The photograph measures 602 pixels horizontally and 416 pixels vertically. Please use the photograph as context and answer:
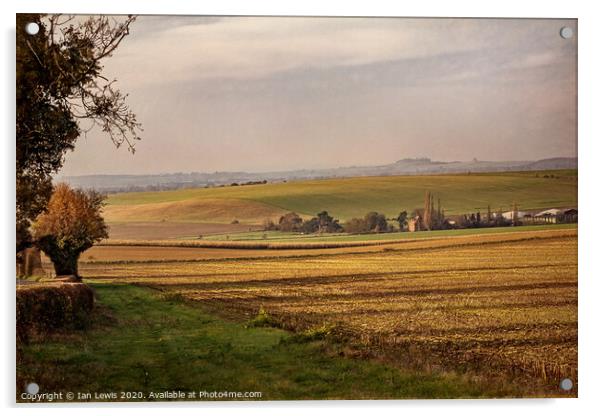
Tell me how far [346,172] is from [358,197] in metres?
0.23

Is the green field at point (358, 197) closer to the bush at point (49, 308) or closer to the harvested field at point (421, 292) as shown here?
the harvested field at point (421, 292)

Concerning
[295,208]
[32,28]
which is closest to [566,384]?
[295,208]

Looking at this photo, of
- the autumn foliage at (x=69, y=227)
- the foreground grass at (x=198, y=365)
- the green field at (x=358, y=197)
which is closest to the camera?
the foreground grass at (x=198, y=365)

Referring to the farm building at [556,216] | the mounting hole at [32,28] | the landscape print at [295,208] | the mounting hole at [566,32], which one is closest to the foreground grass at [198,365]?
the landscape print at [295,208]

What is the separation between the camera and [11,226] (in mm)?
6316

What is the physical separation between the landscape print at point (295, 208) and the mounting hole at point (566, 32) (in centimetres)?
1

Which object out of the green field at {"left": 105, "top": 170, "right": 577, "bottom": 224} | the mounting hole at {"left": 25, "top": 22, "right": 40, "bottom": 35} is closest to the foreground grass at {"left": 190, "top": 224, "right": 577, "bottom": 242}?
→ the green field at {"left": 105, "top": 170, "right": 577, "bottom": 224}

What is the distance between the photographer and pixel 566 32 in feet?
21.5

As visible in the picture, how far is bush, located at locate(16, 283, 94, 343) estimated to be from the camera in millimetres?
6285

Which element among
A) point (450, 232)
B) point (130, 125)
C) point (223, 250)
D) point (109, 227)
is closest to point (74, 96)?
point (130, 125)

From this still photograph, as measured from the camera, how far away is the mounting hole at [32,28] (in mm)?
6289

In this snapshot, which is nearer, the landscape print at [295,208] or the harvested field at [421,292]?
the landscape print at [295,208]

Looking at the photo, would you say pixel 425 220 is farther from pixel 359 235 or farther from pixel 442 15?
pixel 442 15

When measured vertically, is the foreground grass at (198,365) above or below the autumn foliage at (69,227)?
below
